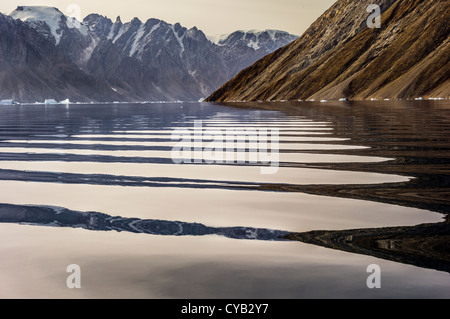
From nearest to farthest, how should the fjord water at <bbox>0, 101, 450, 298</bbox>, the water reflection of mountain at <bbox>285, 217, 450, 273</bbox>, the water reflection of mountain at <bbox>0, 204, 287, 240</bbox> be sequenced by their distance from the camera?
the fjord water at <bbox>0, 101, 450, 298</bbox> → the water reflection of mountain at <bbox>285, 217, 450, 273</bbox> → the water reflection of mountain at <bbox>0, 204, 287, 240</bbox>

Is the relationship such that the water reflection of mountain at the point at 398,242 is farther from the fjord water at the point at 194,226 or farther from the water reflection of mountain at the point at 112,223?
the water reflection of mountain at the point at 112,223

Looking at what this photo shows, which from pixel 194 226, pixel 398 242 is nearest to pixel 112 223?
pixel 194 226

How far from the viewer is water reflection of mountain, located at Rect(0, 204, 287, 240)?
307 inches

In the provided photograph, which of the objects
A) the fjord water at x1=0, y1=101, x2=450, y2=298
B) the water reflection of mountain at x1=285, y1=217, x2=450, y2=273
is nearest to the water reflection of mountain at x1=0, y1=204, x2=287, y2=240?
the fjord water at x1=0, y1=101, x2=450, y2=298

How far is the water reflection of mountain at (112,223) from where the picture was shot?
7785 millimetres

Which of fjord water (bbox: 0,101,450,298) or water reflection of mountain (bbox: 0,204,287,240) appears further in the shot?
water reflection of mountain (bbox: 0,204,287,240)

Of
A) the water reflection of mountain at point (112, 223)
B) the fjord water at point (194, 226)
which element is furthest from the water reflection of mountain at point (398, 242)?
the water reflection of mountain at point (112, 223)

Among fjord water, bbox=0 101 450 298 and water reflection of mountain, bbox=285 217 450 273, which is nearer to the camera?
fjord water, bbox=0 101 450 298

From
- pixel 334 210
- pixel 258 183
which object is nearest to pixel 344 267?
pixel 334 210

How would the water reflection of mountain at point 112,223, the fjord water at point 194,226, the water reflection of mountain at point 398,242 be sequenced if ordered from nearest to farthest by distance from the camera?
1. the fjord water at point 194,226
2. the water reflection of mountain at point 398,242
3. the water reflection of mountain at point 112,223

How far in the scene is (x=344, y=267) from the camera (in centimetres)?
607

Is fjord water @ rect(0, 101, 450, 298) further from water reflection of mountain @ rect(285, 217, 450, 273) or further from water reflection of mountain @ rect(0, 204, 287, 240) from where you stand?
water reflection of mountain @ rect(285, 217, 450, 273)

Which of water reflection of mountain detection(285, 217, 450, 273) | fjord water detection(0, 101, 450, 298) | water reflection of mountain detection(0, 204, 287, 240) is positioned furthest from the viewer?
water reflection of mountain detection(0, 204, 287, 240)

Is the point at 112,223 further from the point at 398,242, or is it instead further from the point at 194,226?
the point at 398,242
